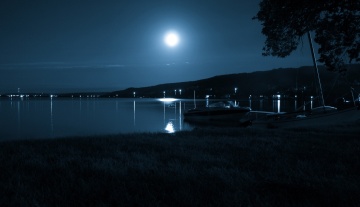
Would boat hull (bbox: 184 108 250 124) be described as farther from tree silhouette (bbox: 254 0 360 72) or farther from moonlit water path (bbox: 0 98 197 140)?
tree silhouette (bbox: 254 0 360 72)

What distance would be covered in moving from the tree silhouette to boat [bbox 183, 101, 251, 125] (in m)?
26.7

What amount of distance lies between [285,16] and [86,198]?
9.83 meters

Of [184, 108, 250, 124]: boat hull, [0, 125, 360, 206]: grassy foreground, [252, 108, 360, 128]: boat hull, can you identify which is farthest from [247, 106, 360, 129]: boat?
[184, 108, 250, 124]: boat hull

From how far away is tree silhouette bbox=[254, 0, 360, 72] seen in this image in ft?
32.8

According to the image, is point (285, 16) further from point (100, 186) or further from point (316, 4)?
point (100, 186)

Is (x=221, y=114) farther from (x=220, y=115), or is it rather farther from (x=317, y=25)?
(x=317, y=25)

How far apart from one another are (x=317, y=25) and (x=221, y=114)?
31023mm

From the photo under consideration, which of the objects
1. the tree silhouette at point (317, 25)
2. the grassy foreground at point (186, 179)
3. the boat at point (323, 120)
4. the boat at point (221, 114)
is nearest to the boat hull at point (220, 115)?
the boat at point (221, 114)

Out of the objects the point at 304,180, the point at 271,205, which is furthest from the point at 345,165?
the point at 271,205

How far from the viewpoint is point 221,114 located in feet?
136

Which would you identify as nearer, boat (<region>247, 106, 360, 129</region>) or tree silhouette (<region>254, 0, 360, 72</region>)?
tree silhouette (<region>254, 0, 360, 72</region>)

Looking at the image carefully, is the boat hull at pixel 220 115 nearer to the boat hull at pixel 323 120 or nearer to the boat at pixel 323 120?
the boat at pixel 323 120

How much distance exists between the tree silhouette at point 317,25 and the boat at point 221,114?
26.7 m

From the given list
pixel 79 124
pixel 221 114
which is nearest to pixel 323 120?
pixel 221 114
